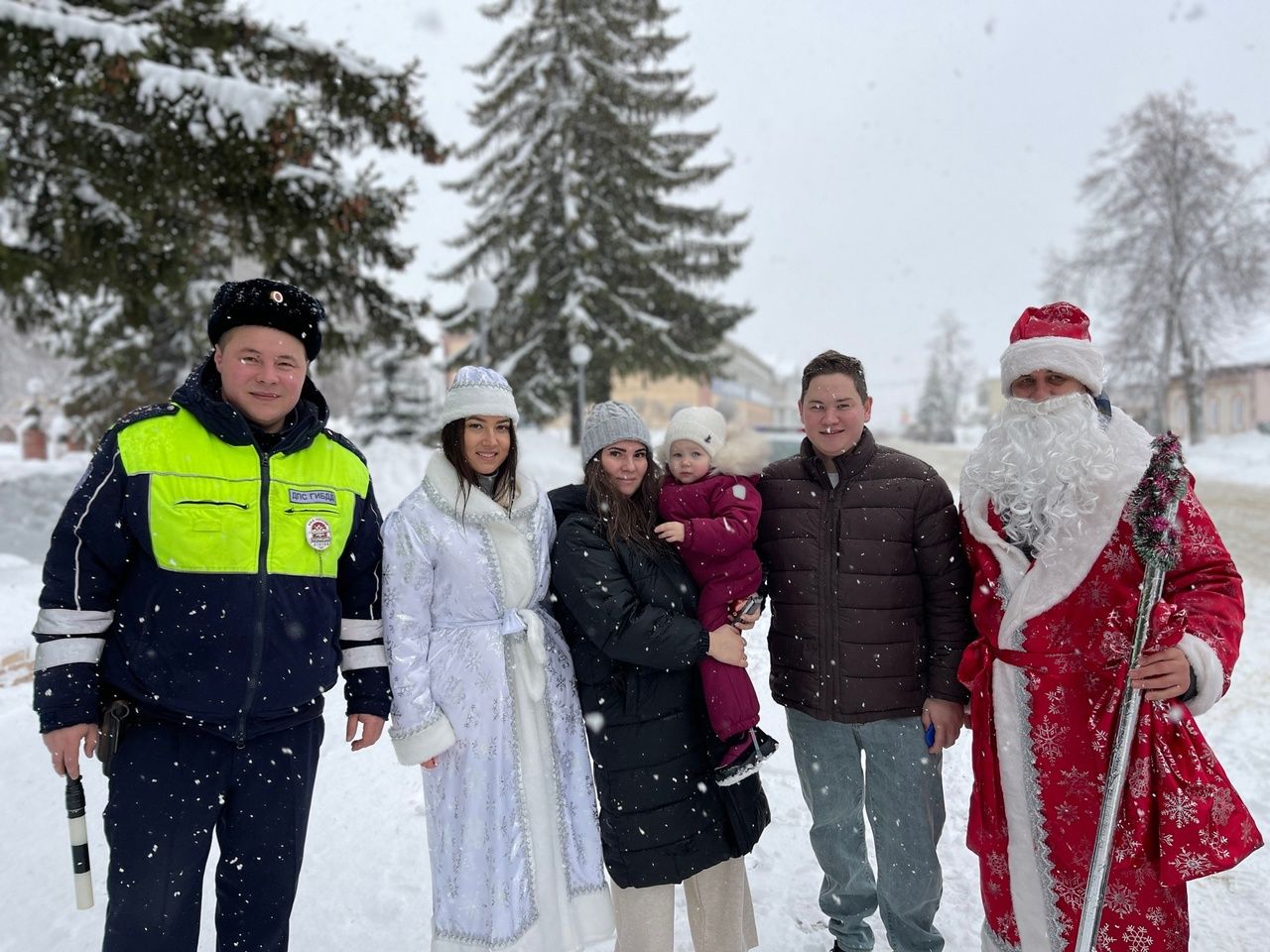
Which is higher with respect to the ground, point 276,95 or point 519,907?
point 276,95

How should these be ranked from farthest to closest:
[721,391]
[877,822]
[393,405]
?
[721,391] → [393,405] → [877,822]

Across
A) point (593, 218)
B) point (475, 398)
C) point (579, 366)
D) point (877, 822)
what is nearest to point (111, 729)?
point (475, 398)

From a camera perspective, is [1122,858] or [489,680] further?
[489,680]

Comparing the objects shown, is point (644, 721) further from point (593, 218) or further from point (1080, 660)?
point (593, 218)

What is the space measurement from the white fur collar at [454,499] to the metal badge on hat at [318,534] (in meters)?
0.39

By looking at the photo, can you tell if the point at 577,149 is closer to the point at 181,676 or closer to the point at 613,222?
the point at 613,222

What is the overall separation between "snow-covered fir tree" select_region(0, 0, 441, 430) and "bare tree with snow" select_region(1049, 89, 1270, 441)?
84.3ft

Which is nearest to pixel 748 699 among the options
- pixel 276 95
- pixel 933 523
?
pixel 933 523

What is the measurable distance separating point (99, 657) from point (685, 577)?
6.35 feet

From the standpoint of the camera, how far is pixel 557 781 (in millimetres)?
2768

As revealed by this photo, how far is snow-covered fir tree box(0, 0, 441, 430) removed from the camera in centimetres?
648

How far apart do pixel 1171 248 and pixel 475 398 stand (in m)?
31.0

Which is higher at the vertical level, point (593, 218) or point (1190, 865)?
point (593, 218)

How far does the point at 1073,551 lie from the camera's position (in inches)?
92.5
